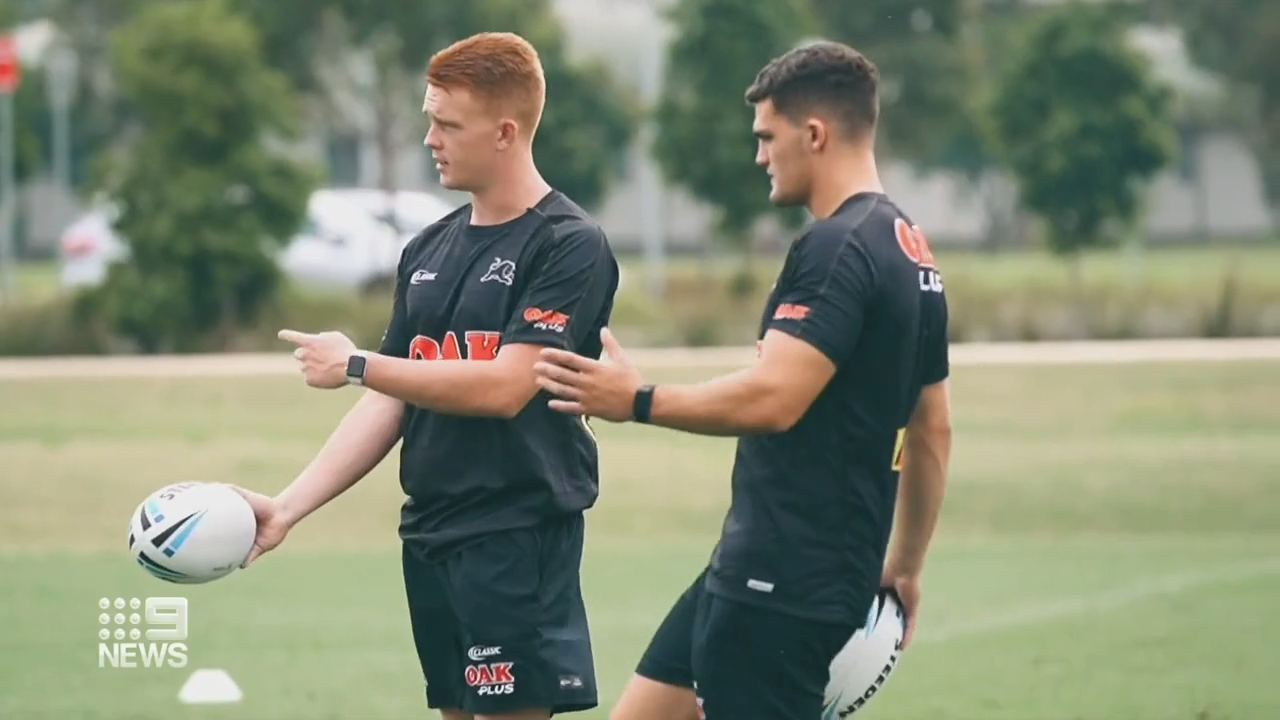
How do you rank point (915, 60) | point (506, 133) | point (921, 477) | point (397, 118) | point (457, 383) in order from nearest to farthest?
1. point (457, 383)
2. point (921, 477)
3. point (506, 133)
4. point (397, 118)
5. point (915, 60)

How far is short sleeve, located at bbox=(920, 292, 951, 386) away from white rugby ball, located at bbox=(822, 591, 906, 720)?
57 centimetres

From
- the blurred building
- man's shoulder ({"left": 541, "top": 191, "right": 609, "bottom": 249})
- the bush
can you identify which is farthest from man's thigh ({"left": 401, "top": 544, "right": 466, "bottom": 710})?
the blurred building

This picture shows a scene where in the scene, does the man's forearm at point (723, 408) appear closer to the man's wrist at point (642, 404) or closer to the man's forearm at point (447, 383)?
the man's wrist at point (642, 404)

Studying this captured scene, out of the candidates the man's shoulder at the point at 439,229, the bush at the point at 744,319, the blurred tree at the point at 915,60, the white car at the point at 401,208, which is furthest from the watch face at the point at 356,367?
the blurred tree at the point at 915,60

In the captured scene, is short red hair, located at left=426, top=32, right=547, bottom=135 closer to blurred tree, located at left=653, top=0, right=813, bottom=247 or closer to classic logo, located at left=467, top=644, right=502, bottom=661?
classic logo, located at left=467, top=644, right=502, bottom=661

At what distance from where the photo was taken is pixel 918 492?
5.66m

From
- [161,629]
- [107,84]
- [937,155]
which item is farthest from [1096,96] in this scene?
[107,84]

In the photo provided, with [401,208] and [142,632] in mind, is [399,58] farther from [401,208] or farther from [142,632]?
[142,632]

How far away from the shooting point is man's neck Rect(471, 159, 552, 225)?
579 cm

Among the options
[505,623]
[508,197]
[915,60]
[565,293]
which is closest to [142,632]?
[505,623]

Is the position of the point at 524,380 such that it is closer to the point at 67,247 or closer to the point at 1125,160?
the point at 1125,160

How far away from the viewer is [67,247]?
125 feet

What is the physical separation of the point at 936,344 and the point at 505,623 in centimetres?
130

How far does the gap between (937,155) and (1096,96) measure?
33.0 metres
